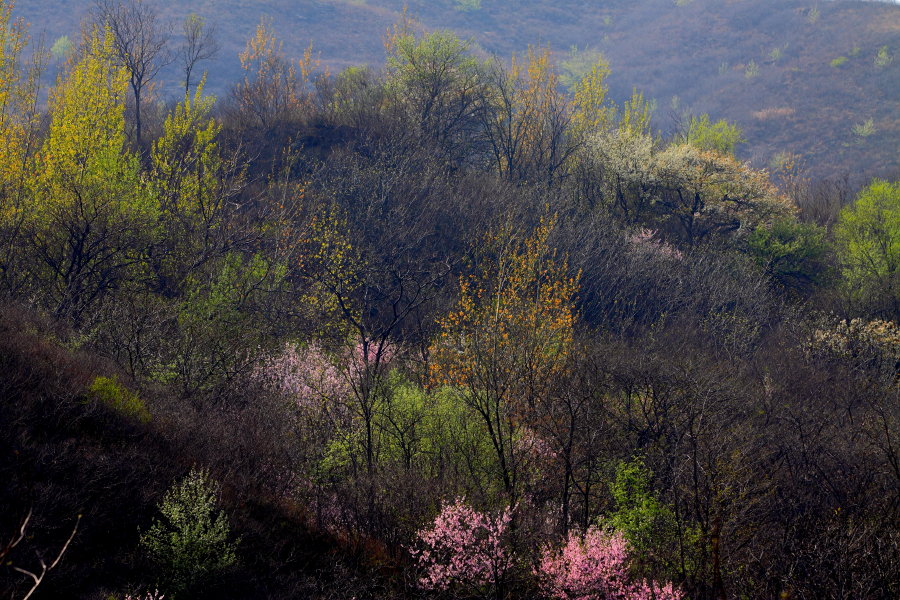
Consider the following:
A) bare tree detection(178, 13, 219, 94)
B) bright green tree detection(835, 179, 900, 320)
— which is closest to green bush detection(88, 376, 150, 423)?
bare tree detection(178, 13, 219, 94)

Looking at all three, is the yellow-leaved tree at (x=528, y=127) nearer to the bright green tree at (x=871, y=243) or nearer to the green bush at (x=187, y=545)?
the bright green tree at (x=871, y=243)

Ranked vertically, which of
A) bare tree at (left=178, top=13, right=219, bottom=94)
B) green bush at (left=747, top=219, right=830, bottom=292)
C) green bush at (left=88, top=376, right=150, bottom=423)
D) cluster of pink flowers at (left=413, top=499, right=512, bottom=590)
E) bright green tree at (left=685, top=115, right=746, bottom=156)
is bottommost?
green bush at (left=747, top=219, right=830, bottom=292)

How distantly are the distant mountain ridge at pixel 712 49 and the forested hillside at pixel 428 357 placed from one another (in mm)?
44567

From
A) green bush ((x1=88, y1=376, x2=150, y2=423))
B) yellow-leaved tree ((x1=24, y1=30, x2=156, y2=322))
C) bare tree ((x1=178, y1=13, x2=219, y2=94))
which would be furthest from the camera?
bare tree ((x1=178, y1=13, x2=219, y2=94))

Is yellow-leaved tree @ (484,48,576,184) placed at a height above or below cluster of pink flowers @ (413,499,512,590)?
above

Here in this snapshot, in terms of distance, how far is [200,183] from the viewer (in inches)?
1017

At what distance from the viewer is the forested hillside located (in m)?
11.1

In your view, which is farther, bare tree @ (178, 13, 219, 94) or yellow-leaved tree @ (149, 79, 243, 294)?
bare tree @ (178, 13, 219, 94)

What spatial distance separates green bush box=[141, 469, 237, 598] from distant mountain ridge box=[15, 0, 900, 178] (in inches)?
3026

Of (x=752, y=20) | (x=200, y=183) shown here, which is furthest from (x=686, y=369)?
(x=752, y=20)

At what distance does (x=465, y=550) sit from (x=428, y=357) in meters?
13.3

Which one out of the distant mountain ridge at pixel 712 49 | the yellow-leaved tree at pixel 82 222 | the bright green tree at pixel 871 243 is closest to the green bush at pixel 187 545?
the yellow-leaved tree at pixel 82 222

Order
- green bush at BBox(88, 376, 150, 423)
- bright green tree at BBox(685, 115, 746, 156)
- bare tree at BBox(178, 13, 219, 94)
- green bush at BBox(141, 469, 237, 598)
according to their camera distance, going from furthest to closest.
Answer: bright green tree at BBox(685, 115, 746, 156) < bare tree at BBox(178, 13, 219, 94) < green bush at BBox(88, 376, 150, 423) < green bush at BBox(141, 469, 237, 598)

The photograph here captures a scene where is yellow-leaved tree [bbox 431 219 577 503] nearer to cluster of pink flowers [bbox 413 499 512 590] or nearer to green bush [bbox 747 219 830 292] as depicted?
cluster of pink flowers [bbox 413 499 512 590]
